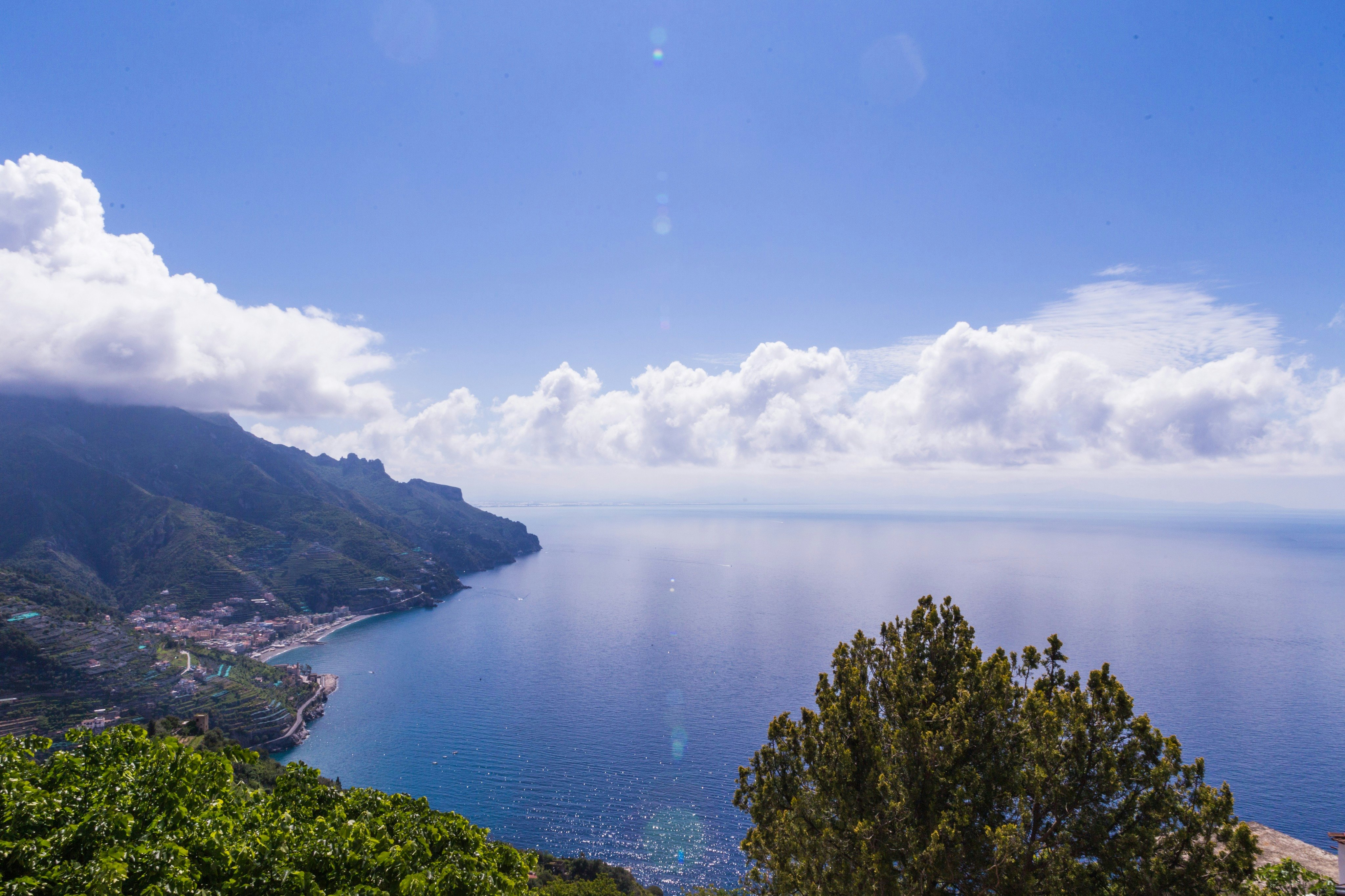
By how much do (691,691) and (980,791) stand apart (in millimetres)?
76398

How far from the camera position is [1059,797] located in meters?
9.25

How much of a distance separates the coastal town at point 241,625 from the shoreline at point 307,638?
19 centimetres

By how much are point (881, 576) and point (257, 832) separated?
609ft

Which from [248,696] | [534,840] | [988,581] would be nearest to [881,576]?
[988,581]

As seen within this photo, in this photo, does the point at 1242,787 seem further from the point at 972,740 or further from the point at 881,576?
the point at 881,576

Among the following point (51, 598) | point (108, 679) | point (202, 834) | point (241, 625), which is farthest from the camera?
point (241, 625)

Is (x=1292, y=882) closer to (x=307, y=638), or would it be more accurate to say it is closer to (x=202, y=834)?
(x=202, y=834)

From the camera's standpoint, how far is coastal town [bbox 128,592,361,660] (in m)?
104

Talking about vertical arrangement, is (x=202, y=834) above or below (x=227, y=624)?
above

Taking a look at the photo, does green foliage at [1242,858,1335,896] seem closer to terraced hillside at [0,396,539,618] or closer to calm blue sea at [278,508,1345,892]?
calm blue sea at [278,508,1345,892]

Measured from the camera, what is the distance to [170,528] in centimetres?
13912

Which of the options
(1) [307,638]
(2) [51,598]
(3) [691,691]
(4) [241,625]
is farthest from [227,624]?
(3) [691,691]

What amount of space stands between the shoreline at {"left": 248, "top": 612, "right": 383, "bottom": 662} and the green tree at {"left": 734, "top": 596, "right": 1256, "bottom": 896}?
377 ft

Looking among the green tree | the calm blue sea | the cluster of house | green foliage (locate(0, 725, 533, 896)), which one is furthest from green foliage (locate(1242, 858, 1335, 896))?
the cluster of house
